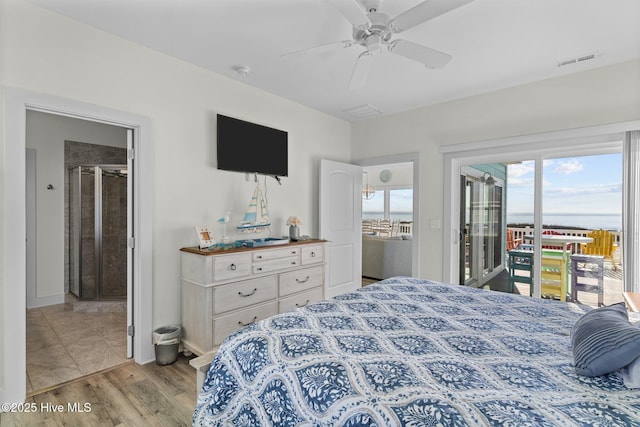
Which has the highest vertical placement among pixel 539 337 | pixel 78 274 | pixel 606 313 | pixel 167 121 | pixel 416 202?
pixel 167 121

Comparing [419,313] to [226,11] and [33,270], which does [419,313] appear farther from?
[33,270]

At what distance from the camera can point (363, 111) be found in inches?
164

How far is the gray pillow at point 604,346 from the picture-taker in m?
1.01

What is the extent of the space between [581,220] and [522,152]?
0.88 meters

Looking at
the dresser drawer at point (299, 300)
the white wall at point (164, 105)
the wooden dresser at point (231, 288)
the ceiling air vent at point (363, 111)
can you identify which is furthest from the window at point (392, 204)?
the wooden dresser at point (231, 288)

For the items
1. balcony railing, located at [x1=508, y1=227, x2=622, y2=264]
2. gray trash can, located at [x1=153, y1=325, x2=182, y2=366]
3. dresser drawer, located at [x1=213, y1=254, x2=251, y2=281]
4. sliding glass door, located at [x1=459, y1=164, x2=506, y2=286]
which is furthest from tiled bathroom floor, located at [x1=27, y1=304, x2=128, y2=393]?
balcony railing, located at [x1=508, y1=227, x2=622, y2=264]

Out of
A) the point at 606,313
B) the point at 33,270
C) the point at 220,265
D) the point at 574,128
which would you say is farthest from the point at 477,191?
the point at 33,270

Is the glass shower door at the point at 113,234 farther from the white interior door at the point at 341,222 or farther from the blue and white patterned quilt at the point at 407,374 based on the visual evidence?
the blue and white patterned quilt at the point at 407,374

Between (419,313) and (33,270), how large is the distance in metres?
4.58

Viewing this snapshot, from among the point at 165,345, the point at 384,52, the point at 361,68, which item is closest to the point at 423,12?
the point at 361,68

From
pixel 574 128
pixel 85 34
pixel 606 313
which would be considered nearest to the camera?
pixel 606 313

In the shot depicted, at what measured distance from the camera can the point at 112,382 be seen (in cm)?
227

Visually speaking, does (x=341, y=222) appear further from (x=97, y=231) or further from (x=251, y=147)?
(x=97, y=231)

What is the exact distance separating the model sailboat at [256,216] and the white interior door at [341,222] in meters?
0.88
